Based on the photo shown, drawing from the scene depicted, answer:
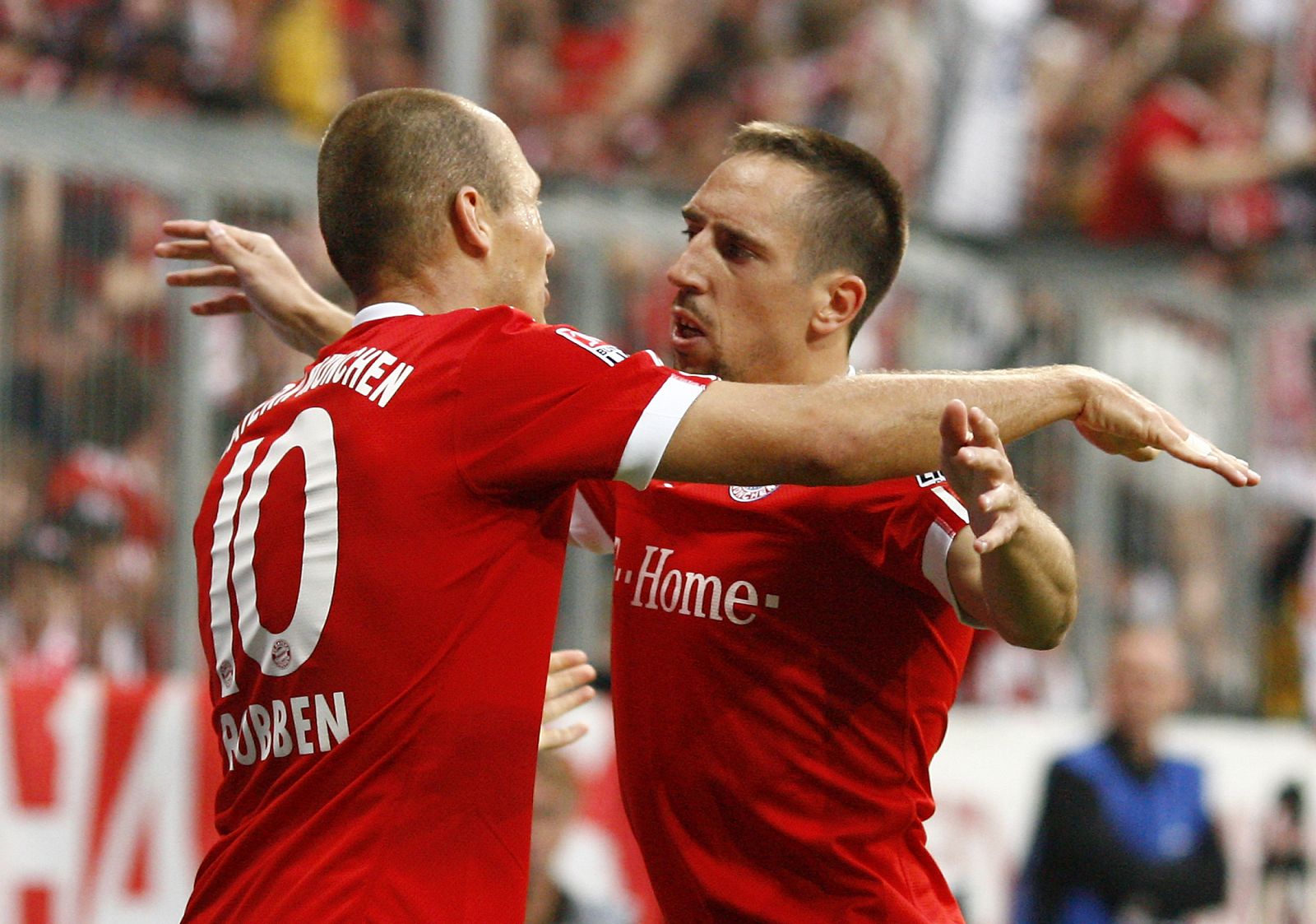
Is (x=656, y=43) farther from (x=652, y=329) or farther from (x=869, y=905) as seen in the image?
(x=869, y=905)

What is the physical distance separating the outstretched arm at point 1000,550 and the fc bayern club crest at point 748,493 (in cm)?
52

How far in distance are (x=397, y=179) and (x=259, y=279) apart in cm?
110

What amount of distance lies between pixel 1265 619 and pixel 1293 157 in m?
2.71

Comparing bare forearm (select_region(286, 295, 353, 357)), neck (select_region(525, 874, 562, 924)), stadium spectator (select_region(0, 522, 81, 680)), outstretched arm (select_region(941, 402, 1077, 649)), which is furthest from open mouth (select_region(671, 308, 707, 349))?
neck (select_region(525, 874, 562, 924))

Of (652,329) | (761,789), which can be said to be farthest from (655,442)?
(652,329)

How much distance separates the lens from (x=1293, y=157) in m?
10.5

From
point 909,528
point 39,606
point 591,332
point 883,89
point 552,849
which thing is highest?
point 909,528

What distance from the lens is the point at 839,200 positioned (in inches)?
171

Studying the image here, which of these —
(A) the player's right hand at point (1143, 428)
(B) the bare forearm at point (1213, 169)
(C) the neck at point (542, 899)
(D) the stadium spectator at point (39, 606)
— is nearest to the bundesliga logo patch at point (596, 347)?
(A) the player's right hand at point (1143, 428)

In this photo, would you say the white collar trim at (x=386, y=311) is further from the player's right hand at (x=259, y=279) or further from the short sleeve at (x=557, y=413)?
the player's right hand at (x=259, y=279)

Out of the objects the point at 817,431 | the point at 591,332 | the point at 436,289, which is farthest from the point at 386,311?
the point at 591,332

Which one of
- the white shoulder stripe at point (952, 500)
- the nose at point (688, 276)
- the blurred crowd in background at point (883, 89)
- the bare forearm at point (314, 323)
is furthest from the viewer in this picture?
the blurred crowd in background at point (883, 89)

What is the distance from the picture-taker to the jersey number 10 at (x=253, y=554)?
3.34 m

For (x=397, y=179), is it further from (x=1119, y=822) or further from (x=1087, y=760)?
(x=1119, y=822)
